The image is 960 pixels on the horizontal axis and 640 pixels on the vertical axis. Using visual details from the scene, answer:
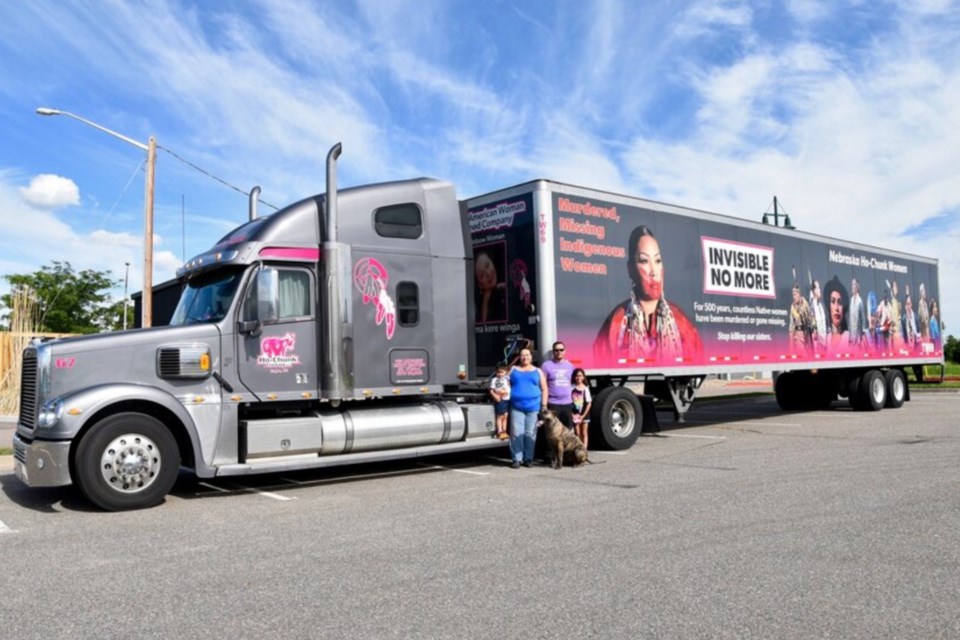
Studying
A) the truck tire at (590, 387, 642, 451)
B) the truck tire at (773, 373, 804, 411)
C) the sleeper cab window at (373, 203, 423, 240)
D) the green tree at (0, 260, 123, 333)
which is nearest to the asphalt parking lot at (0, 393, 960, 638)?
the truck tire at (590, 387, 642, 451)

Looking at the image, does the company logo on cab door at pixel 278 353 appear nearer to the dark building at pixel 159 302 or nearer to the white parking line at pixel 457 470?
the white parking line at pixel 457 470

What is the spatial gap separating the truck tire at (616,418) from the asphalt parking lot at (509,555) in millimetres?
1547

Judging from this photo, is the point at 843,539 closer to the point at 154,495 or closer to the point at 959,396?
the point at 154,495

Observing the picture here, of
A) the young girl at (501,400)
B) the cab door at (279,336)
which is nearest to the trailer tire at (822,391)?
the young girl at (501,400)

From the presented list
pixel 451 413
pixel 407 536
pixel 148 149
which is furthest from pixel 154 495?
pixel 148 149

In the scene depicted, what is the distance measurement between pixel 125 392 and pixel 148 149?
447 inches

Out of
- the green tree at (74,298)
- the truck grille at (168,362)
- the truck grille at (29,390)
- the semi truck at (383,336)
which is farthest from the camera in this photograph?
the green tree at (74,298)

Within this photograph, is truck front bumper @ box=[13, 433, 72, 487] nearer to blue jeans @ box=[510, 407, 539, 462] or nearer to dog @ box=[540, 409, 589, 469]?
blue jeans @ box=[510, 407, 539, 462]

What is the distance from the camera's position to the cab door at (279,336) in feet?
28.3

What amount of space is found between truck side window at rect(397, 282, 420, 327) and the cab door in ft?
3.64

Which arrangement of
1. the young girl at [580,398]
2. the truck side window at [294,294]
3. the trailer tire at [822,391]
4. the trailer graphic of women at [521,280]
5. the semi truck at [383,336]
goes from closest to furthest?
the semi truck at [383,336] → the truck side window at [294,294] → the trailer graphic of women at [521,280] → the young girl at [580,398] → the trailer tire at [822,391]

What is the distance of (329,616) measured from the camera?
441 cm

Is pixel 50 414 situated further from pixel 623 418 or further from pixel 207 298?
pixel 623 418

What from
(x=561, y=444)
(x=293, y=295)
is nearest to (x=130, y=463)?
(x=293, y=295)
